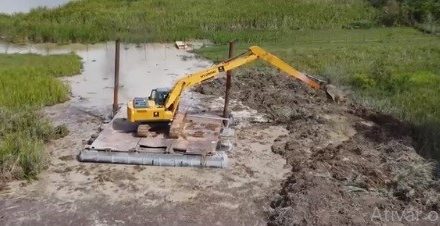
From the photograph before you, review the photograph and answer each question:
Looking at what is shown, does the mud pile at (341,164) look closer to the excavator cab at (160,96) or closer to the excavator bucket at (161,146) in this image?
the excavator bucket at (161,146)

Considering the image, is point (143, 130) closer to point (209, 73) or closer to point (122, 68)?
point (209, 73)

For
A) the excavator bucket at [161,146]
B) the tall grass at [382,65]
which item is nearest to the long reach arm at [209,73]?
the excavator bucket at [161,146]

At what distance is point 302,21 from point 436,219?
61.1ft

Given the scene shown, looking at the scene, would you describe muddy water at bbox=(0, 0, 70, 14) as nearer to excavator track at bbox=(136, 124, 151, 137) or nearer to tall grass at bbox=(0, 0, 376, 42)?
tall grass at bbox=(0, 0, 376, 42)

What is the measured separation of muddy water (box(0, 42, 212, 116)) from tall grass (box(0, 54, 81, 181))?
63 cm

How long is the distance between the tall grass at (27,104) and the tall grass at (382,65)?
5.89 m

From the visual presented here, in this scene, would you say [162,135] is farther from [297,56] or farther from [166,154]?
[297,56]

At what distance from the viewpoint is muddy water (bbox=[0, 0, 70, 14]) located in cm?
3081

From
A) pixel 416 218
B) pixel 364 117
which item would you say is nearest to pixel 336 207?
pixel 416 218

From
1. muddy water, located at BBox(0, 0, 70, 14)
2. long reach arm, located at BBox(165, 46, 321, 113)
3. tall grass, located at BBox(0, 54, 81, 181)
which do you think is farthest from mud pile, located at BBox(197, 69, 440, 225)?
muddy water, located at BBox(0, 0, 70, 14)

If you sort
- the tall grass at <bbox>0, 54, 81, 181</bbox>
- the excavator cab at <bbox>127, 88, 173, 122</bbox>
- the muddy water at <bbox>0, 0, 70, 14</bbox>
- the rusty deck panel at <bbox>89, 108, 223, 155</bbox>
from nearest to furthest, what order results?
the tall grass at <bbox>0, 54, 81, 181</bbox> → the rusty deck panel at <bbox>89, 108, 223, 155</bbox> → the excavator cab at <bbox>127, 88, 173, 122</bbox> → the muddy water at <bbox>0, 0, 70, 14</bbox>

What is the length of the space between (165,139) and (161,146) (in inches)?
15.6

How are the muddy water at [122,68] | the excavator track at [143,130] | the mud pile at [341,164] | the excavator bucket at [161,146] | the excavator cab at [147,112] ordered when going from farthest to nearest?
the muddy water at [122,68] < the excavator track at [143,130] < the excavator cab at [147,112] < the excavator bucket at [161,146] < the mud pile at [341,164]

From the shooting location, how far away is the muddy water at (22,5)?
30.8m
